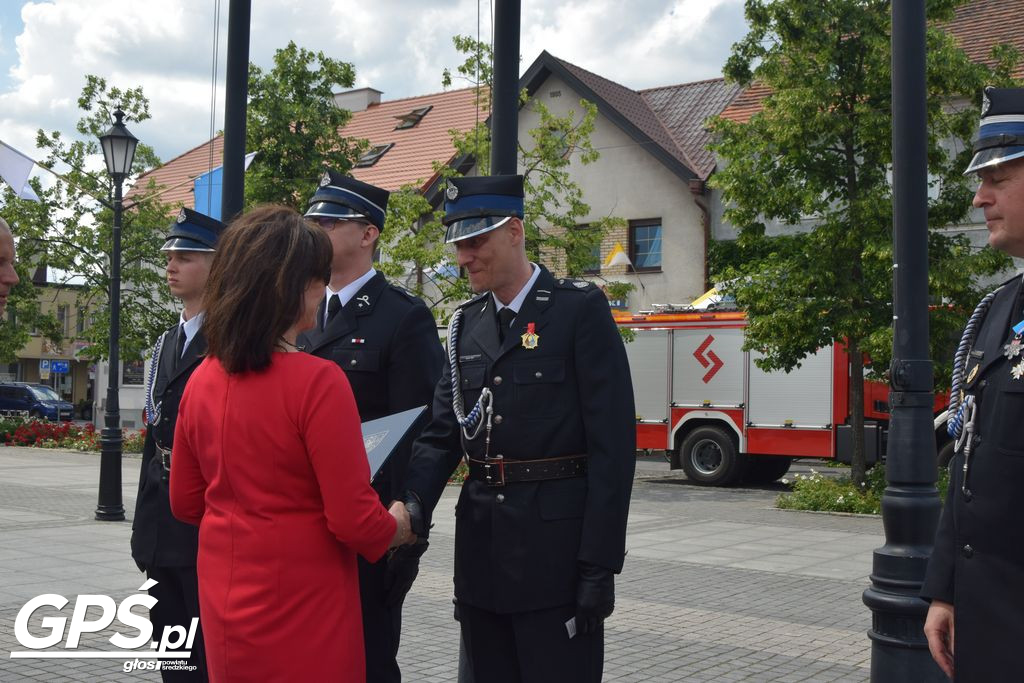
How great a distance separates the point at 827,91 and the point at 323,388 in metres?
14.9

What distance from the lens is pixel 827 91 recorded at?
1642 centimetres

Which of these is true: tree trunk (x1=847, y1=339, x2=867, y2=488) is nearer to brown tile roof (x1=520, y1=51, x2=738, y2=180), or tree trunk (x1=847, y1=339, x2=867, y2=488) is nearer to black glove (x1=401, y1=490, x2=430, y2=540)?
brown tile roof (x1=520, y1=51, x2=738, y2=180)

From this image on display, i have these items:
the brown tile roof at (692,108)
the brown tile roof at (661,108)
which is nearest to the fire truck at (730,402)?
the brown tile roof at (661,108)

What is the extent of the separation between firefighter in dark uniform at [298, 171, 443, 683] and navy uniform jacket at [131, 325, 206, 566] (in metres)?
0.53

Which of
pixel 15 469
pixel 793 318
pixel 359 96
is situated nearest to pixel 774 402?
pixel 793 318

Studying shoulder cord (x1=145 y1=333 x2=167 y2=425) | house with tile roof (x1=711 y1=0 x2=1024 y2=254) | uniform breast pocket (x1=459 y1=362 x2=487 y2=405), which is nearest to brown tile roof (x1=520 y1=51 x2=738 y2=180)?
house with tile roof (x1=711 y1=0 x2=1024 y2=254)

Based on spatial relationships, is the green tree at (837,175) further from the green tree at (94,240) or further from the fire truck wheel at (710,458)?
the green tree at (94,240)

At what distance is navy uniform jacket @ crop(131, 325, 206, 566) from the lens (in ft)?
13.7

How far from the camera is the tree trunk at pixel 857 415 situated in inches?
679

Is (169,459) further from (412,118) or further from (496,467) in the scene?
(412,118)

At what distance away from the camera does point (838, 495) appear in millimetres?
Answer: 16469

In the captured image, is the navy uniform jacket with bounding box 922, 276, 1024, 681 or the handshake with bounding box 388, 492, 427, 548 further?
the handshake with bounding box 388, 492, 427, 548

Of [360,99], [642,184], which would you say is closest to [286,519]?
[642,184]

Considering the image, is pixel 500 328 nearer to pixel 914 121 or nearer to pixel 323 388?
pixel 323 388
